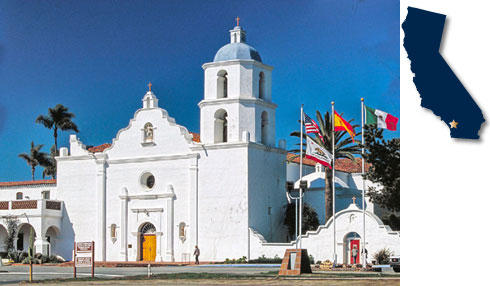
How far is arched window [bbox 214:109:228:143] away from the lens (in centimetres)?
3600

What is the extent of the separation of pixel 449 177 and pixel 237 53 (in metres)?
27.3

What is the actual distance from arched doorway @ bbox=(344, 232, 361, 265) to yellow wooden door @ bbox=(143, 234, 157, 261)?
9.89 metres

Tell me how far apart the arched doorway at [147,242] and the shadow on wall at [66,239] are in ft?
13.0

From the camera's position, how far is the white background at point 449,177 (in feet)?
29.3

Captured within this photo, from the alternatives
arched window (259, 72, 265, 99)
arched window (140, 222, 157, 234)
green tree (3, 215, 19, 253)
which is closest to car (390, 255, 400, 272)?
arched window (259, 72, 265, 99)

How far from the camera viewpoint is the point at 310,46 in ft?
72.6

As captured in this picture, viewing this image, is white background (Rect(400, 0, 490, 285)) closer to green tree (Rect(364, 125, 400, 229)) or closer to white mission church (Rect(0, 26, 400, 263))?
green tree (Rect(364, 125, 400, 229))

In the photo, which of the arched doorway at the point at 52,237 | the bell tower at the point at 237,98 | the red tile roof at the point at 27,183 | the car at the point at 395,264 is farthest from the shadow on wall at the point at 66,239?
the car at the point at 395,264

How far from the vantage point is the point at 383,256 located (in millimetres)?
30156

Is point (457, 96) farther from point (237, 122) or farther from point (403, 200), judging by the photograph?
point (237, 122)

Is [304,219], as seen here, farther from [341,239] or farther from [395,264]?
[395,264]

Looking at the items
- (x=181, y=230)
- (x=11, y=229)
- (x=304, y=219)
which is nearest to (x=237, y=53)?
(x=304, y=219)

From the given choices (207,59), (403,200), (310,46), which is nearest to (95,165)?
(207,59)

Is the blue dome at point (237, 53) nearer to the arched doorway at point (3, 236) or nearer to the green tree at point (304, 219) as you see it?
the green tree at point (304, 219)
